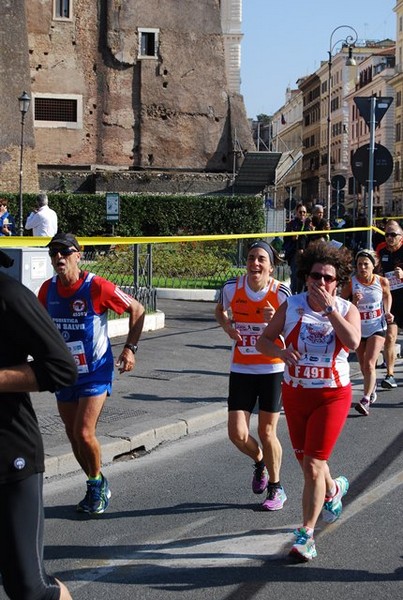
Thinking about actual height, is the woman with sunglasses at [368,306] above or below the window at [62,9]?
below

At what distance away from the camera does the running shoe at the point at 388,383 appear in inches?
509

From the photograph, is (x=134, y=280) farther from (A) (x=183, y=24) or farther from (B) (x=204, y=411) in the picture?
(A) (x=183, y=24)

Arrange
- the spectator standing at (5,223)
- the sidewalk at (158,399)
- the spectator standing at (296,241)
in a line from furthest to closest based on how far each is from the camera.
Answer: the spectator standing at (5,223) → the spectator standing at (296,241) → the sidewalk at (158,399)

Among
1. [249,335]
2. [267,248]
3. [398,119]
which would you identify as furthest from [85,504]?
[398,119]

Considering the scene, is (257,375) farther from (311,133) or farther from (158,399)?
(311,133)

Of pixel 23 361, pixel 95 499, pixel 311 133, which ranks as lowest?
pixel 95 499

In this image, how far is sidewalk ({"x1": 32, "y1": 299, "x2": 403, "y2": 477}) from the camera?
915 centimetres

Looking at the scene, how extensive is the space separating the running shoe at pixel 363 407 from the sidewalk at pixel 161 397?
3.02 ft

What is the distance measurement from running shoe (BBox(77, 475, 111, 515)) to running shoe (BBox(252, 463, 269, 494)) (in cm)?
107

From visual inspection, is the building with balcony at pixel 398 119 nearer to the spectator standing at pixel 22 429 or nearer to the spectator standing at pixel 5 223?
the spectator standing at pixel 5 223

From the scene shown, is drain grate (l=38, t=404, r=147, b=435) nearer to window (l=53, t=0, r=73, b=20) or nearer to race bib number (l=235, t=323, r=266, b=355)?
race bib number (l=235, t=323, r=266, b=355)

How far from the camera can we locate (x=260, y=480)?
7.50 meters

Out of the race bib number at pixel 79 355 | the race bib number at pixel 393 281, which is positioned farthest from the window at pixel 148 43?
the race bib number at pixel 79 355

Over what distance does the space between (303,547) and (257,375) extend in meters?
1.72
